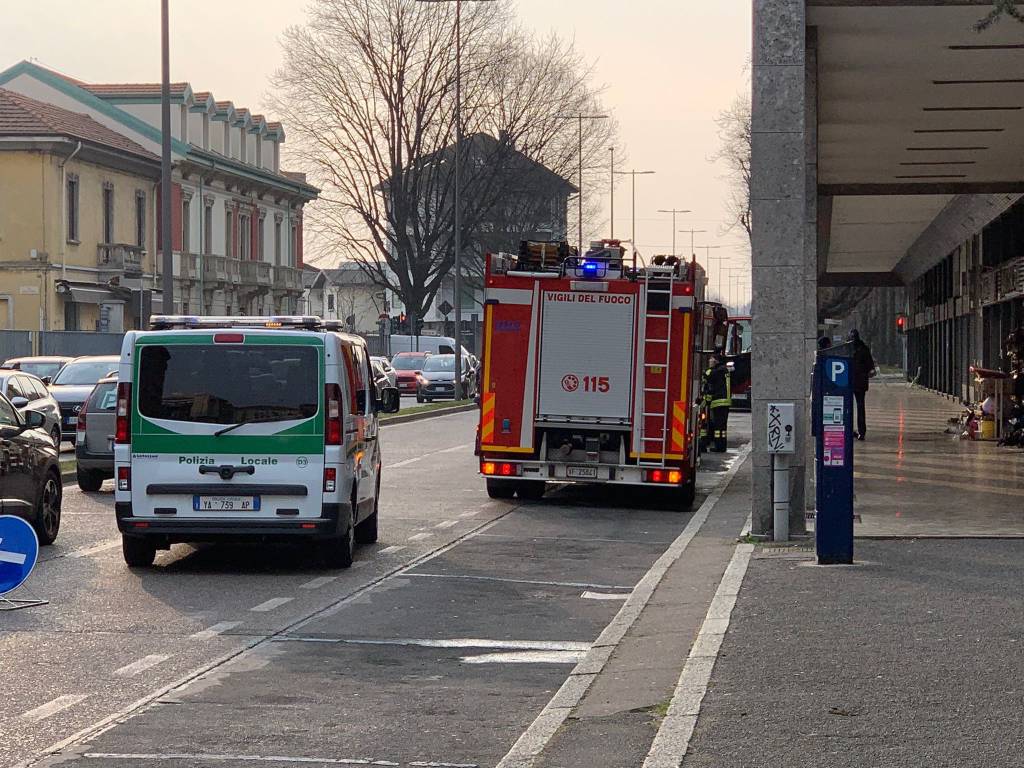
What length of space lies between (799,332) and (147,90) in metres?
48.1

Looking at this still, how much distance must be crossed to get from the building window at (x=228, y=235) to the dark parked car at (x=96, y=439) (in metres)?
42.5

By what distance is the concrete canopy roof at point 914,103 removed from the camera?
58.0 feet

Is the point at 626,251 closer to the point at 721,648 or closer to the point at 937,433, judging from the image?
the point at 721,648

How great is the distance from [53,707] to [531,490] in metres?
12.5

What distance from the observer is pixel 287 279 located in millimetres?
70312

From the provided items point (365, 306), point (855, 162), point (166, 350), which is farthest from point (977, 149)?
point (365, 306)

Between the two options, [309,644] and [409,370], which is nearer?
[309,644]

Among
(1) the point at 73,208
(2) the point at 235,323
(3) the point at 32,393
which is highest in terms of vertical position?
(1) the point at 73,208

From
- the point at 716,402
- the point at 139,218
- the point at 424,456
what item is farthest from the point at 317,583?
the point at 139,218

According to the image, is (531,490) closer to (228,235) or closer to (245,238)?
(228,235)

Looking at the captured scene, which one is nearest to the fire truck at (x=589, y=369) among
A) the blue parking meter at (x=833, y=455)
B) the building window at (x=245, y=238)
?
the blue parking meter at (x=833, y=455)

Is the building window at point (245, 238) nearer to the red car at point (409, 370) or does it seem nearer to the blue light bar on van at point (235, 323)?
the red car at point (409, 370)

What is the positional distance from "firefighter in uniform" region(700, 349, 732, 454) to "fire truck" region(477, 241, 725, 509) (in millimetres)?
8491

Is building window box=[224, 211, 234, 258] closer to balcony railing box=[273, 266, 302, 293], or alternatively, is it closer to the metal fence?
balcony railing box=[273, 266, 302, 293]
